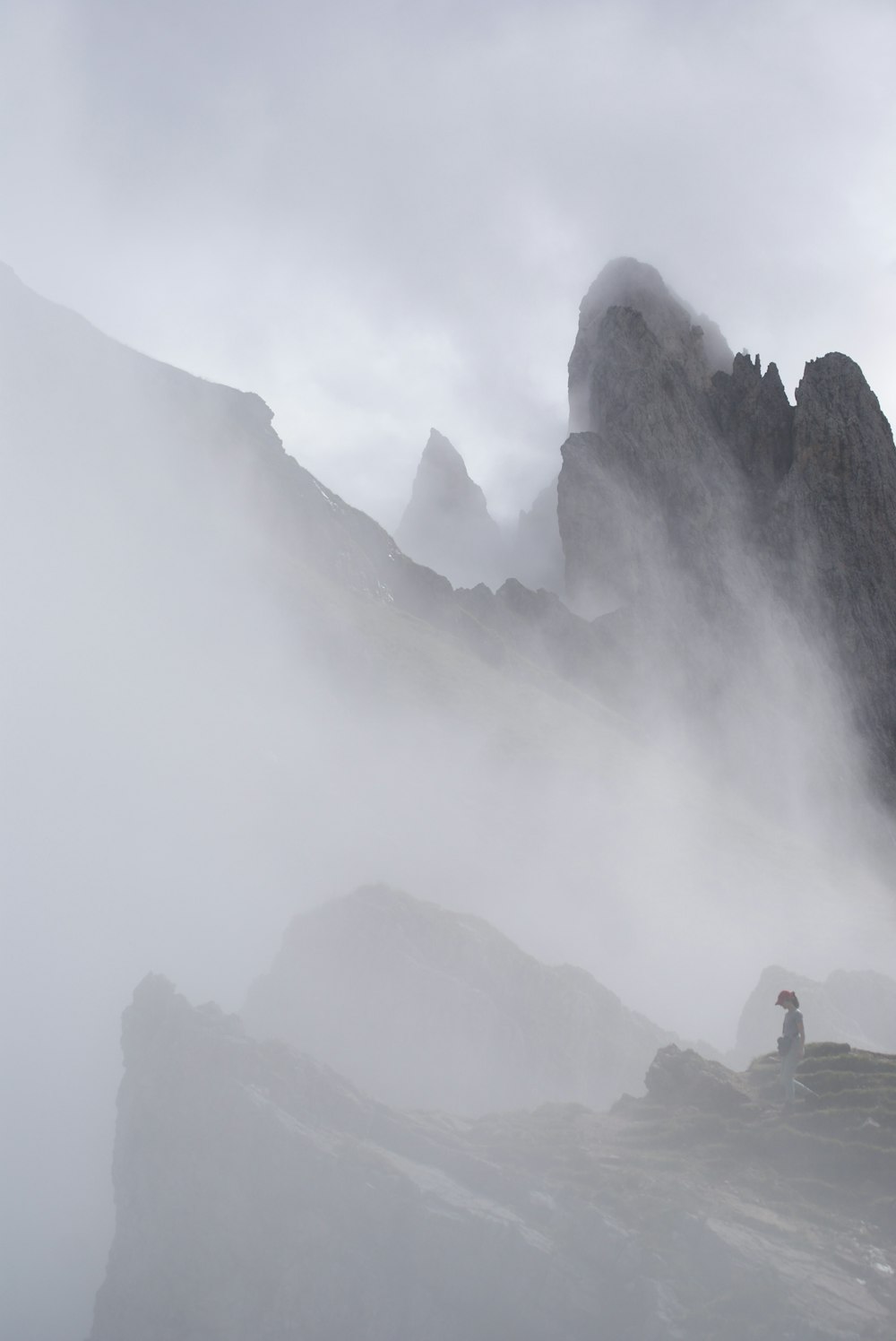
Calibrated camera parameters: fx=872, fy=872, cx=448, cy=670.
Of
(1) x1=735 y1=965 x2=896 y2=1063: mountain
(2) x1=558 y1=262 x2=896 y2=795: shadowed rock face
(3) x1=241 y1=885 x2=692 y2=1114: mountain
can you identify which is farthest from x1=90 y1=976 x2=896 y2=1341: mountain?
(2) x1=558 y1=262 x2=896 y2=795: shadowed rock face

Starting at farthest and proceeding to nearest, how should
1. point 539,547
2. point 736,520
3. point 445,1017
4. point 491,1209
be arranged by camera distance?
point 539,547 < point 736,520 < point 445,1017 < point 491,1209

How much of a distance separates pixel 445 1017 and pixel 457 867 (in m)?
36.1

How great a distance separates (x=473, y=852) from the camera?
250 feet

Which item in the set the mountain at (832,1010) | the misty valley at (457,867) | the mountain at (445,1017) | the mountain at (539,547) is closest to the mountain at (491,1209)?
the misty valley at (457,867)

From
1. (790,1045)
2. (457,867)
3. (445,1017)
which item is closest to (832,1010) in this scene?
(445,1017)

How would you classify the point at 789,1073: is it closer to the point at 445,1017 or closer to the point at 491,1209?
the point at 491,1209

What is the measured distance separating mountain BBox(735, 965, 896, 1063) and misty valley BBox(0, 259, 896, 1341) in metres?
0.28

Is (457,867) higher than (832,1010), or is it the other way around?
(457,867)

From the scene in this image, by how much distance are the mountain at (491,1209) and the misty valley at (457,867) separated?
0.31 feet

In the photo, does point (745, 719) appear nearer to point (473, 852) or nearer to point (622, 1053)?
point (473, 852)

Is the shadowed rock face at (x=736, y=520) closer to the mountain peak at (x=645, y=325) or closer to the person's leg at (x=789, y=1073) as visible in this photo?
the mountain peak at (x=645, y=325)

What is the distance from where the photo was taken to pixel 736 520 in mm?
126125

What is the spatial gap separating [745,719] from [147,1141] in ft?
328

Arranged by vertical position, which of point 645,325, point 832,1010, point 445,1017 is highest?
point 645,325
